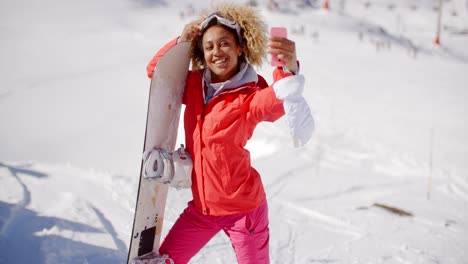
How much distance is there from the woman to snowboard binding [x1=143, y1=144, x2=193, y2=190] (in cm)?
5

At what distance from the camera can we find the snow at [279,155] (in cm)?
366

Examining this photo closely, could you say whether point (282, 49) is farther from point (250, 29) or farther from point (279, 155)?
point (279, 155)

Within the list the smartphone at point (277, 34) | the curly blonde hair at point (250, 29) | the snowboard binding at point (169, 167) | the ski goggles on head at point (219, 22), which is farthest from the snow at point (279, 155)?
the snowboard binding at point (169, 167)

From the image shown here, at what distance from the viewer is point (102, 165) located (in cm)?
720

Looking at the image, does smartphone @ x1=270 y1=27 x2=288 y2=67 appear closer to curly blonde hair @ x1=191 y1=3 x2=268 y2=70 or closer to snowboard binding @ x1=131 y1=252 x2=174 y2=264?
curly blonde hair @ x1=191 y1=3 x2=268 y2=70

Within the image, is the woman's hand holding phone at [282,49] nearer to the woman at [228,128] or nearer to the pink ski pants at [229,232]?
the woman at [228,128]

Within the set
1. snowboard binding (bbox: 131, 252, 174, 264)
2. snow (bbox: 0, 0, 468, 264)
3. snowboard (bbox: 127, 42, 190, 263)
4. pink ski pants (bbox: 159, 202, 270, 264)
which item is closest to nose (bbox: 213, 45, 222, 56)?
snowboard (bbox: 127, 42, 190, 263)

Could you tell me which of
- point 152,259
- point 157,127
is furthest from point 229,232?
point 157,127

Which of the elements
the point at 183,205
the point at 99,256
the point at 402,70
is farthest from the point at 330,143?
the point at 402,70

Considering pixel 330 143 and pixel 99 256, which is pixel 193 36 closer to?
pixel 99 256

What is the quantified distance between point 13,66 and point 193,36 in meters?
11.2

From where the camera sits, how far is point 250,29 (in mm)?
2145

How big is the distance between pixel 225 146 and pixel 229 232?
0.51 meters

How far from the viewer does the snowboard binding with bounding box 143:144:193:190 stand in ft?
6.88
